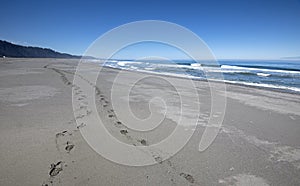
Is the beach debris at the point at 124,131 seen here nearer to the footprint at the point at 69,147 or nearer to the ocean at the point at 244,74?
the footprint at the point at 69,147

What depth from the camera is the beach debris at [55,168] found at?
305 cm

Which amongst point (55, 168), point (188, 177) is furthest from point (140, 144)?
point (55, 168)

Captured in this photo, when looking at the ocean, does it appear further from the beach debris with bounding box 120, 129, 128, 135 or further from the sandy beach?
the beach debris with bounding box 120, 129, 128, 135

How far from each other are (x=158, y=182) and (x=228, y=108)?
19.2 ft

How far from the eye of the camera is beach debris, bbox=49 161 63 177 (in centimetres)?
305

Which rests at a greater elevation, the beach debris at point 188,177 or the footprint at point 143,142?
the footprint at point 143,142

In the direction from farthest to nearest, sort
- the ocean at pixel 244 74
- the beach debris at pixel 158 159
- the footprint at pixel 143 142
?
the ocean at pixel 244 74 < the footprint at pixel 143 142 < the beach debris at pixel 158 159

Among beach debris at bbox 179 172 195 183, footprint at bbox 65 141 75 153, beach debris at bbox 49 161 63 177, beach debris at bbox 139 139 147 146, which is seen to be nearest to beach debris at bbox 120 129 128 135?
beach debris at bbox 139 139 147 146

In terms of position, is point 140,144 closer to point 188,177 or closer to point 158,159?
point 158,159

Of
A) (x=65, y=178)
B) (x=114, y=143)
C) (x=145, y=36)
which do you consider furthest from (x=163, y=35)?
(x=65, y=178)

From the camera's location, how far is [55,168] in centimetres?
319

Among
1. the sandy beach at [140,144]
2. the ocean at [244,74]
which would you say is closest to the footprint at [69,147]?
the sandy beach at [140,144]

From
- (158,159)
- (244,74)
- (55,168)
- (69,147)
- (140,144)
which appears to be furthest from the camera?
(244,74)

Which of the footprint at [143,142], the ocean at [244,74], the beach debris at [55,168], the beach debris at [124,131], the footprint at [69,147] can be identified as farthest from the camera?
the ocean at [244,74]
